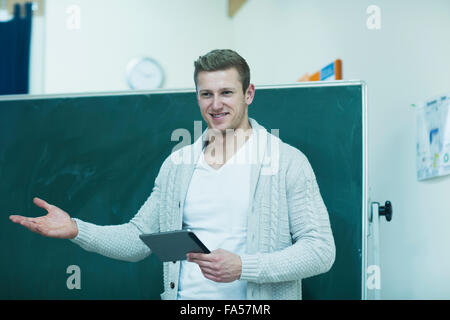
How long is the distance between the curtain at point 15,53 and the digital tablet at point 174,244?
109 inches

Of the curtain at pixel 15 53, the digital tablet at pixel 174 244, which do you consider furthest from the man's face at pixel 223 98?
the curtain at pixel 15 53

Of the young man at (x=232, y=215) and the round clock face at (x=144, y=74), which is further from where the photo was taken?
the round clock face at (x=144, y=74)

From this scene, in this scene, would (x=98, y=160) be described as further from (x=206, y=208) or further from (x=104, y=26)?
(x=104, y=26)

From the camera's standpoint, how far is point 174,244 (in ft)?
5.11

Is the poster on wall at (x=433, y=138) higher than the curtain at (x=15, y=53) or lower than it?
lower

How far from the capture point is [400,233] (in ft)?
7.77

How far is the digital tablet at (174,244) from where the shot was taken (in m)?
1.50

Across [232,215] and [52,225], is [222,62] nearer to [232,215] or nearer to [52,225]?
[232,215]

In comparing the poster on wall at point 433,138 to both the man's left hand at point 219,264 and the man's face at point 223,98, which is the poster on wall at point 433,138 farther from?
the man's left hand at point 219,264

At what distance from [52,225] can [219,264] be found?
1.81ft

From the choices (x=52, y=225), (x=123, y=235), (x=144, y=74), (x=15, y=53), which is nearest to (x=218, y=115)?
(x=123, y=235)
